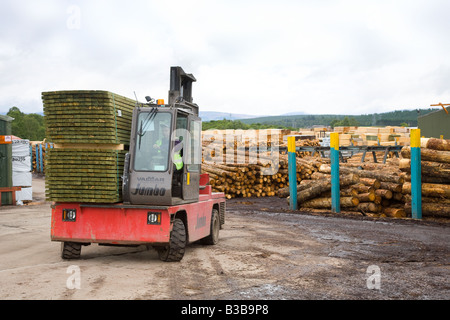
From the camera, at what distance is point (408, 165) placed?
14891 millimetres

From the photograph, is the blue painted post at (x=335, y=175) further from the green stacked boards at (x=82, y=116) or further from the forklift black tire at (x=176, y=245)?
the green stacked boards at (x=82, y=116)

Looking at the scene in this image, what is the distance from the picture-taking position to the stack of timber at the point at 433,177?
46.4 feet

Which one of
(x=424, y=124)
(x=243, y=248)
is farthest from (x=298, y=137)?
(x=243, y=248)

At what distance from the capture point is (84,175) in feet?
26.0

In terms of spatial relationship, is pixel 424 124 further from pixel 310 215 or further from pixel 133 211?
pixel 133 211

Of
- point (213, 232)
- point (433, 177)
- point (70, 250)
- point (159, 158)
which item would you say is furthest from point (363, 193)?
point (70, 250)

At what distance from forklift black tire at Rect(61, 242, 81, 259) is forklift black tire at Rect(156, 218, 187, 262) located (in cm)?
137

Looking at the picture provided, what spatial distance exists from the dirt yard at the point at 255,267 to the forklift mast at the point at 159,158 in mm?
1123

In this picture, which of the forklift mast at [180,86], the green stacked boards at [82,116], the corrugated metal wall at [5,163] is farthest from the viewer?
the corrugated metal wall at [5,163]

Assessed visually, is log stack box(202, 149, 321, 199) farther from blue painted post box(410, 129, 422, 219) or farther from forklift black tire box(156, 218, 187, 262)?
forklift black tire box(156, 218, 187, 262)

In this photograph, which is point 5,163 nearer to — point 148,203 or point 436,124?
point 148,203

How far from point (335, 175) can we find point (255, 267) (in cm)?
845

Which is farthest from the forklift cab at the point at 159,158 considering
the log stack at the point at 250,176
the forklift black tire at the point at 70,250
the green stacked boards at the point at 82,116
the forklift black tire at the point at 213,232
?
the log stack at the point at 250,176

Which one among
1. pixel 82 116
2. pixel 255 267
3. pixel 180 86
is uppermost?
pixel 180 86
